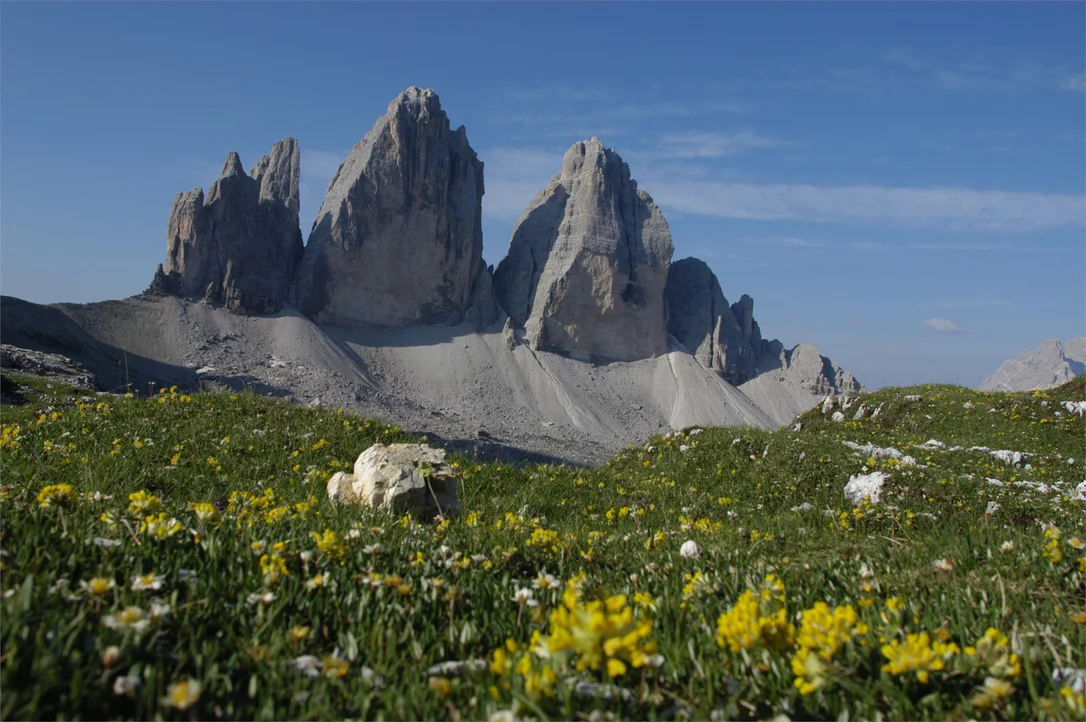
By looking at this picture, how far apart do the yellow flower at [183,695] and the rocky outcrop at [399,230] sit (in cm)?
16456

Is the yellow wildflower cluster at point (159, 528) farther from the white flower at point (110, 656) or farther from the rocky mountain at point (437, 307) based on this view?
the rocky mountain at point (437, 307)

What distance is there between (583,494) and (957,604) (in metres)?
8.57

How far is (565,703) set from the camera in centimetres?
246

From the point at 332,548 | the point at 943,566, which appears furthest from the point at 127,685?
the point at 943,566

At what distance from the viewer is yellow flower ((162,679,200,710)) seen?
2.41m

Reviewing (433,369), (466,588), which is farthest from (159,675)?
(433,369)

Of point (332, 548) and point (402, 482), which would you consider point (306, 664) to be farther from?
point (402, 482)

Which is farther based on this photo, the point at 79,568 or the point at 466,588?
the point at 466,588

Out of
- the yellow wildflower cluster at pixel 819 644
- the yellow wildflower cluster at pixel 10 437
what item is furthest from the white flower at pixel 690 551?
the yellow wildflower cluster at pixel 10 437

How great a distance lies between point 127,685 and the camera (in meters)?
2.48

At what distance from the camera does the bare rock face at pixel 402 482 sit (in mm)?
8180

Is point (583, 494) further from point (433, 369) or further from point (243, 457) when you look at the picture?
point (433, 369)

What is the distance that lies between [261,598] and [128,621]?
70 cm

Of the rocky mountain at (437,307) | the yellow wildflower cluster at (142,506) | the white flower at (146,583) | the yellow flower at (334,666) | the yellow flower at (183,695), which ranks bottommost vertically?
the yellow flower at (334,666)
